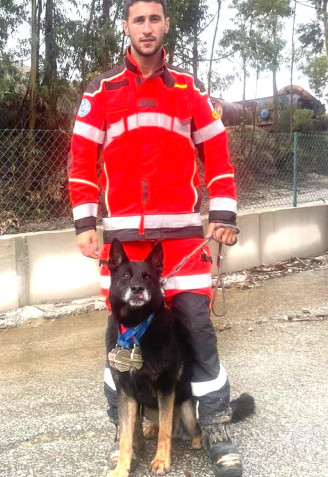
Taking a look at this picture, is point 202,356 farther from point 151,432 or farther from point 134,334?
point 151,432

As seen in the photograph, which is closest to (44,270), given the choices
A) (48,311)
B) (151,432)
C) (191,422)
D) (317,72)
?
(48,311)

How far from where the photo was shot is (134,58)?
2.69 meters

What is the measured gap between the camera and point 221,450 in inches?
102

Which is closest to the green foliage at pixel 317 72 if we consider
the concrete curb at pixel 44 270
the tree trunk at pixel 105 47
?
the tree trunk at pixel 105 47

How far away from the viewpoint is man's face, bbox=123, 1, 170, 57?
2.58m

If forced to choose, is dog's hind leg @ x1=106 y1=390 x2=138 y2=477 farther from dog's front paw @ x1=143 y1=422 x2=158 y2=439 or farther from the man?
dog's front paw @ x1=143 y1=422 x2=158 y2=439

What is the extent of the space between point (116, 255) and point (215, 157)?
2.57ft

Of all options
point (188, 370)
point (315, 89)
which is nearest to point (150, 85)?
point (188, 370)

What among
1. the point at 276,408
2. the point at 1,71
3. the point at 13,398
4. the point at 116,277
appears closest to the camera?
the point at 116,277

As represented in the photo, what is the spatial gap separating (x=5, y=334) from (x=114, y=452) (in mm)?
2747

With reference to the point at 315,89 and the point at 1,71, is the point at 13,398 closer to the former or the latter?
the point at 1,71

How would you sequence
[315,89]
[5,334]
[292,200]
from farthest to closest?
[315,89], [292,200], [5,334]

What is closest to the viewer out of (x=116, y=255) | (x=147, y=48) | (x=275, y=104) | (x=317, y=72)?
(x=116, y=255)

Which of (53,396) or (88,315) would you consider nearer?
(53,396)
